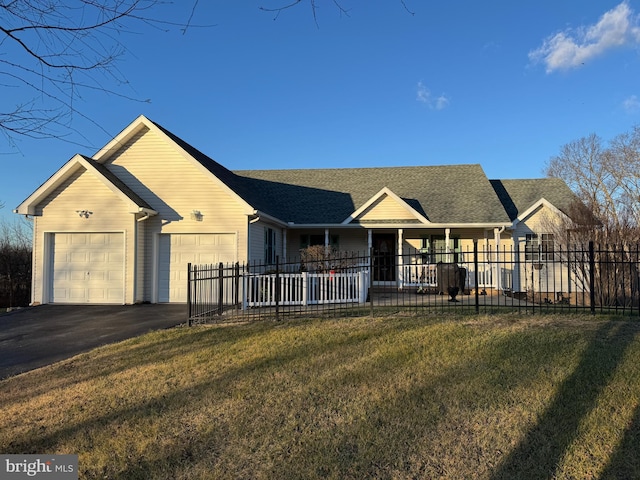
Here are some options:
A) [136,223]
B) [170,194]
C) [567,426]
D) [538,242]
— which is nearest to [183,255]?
[136,223]

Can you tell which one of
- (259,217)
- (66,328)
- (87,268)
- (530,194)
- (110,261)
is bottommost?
(66,328)

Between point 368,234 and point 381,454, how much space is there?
13717 mm

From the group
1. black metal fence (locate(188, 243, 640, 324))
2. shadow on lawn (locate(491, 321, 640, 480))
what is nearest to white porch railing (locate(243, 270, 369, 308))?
black metal fence (locate(188, 243, 640, 324))

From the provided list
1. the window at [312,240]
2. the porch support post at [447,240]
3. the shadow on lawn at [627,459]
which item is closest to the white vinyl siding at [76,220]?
the window at [312,240]

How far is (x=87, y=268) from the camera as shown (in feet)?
43.9

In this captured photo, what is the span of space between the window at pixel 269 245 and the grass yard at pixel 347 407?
8025mm

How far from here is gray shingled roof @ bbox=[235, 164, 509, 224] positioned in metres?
16.8

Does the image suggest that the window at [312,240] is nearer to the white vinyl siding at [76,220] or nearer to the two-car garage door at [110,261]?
the two-car garage door at [110,261]

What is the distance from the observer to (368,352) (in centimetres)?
→ 641

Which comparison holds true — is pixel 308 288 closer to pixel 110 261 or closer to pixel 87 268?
pixel 110 261

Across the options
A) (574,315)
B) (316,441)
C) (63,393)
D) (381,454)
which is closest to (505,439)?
(381,454)

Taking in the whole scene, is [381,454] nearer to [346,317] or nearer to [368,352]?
[368,352]

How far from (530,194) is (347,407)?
Result: 1788cm

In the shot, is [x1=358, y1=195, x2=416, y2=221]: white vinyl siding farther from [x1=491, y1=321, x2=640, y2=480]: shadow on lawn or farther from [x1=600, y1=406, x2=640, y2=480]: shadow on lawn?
→ [x1=600, y1=406, x2=640, y2=480]: shadow on lawn
